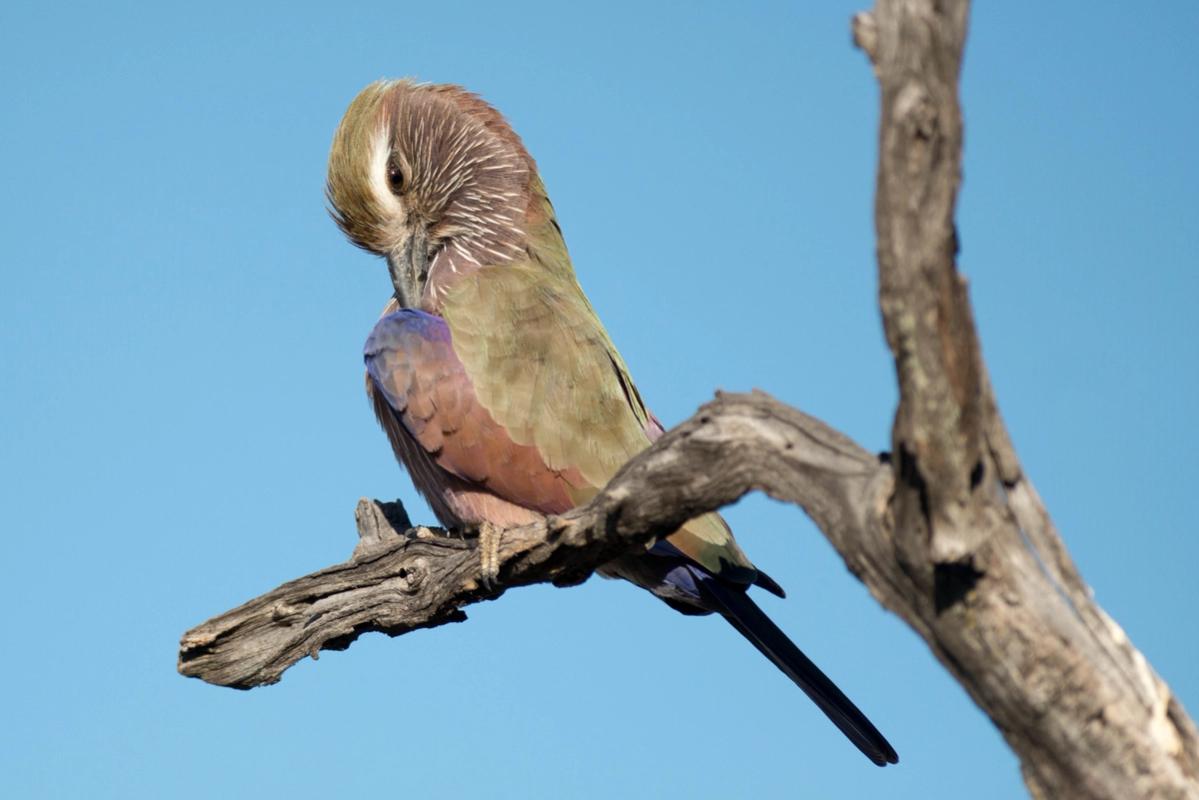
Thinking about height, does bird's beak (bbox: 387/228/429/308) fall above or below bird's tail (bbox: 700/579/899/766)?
above

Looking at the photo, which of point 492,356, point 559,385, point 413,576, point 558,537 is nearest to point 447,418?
point 492,356

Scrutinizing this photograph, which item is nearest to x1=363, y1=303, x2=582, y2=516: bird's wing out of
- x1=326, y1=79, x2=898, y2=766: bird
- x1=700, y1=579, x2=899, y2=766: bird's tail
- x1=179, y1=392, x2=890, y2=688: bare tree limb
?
x1=326, y1=79, x2=898, y2=766: bird

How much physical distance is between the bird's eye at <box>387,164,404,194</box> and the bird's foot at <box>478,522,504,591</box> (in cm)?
212

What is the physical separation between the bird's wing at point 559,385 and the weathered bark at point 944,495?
129 centimetres

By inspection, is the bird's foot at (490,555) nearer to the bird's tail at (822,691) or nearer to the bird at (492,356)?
the bird at (492,356)

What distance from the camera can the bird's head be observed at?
6133mm

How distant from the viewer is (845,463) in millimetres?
A: 3369

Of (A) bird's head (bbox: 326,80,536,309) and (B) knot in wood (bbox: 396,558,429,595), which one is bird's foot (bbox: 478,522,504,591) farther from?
(A) bird's head (bbox: 326,80,536,309)

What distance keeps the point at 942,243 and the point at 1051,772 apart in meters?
1.39

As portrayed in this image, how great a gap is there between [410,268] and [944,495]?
3.72 m

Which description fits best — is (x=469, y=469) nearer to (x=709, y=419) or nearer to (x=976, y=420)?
(x=709, y=419)

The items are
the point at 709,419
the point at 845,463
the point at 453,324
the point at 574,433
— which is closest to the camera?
the point at 845,463

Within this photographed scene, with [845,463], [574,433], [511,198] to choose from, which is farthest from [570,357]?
[845,463]

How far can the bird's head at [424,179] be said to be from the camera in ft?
20.1
